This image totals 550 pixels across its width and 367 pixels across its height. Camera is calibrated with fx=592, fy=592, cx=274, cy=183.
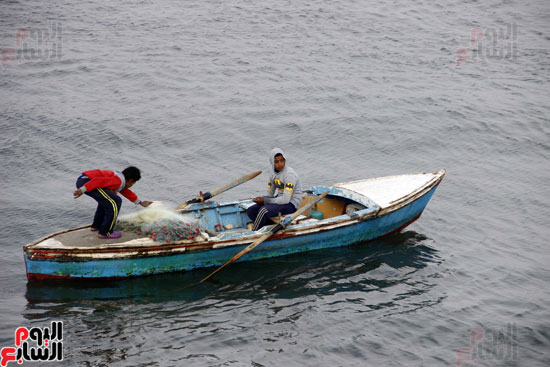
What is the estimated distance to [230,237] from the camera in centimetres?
1052

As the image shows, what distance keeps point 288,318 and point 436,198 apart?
262 inches

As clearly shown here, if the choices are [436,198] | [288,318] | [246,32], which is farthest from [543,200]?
[246,32]

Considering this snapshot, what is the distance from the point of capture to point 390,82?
22.1 metres

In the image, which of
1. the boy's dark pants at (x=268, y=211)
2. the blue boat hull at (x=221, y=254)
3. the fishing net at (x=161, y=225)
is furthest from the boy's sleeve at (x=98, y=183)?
the boy's dark pants at (x=268, y=211)

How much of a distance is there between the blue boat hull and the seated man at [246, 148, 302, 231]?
502mm

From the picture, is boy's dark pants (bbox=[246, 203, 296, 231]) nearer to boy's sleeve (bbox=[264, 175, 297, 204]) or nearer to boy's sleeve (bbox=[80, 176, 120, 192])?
boy's sleeve (bbox=[264, 175, 297, 204])

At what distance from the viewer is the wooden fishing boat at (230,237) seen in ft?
32.2

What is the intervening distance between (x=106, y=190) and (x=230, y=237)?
2282mm

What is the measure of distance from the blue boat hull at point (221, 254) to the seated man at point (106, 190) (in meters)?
0.61

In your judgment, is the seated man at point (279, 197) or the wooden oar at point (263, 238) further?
the seated man at point (279, 197)

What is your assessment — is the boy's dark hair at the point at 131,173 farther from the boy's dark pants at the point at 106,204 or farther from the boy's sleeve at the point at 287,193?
the boy's sleeve at the point at 287,193

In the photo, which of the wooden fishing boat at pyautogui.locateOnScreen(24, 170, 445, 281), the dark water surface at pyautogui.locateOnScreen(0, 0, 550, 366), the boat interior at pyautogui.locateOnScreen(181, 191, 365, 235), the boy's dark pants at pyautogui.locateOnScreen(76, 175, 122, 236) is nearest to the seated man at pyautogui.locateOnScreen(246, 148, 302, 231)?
the boat interior at pyautogui.locateOnScreen(181, 191, 365, 235)

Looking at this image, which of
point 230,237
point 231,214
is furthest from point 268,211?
point 231,214

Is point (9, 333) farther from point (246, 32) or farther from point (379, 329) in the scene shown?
point (246, 32)
